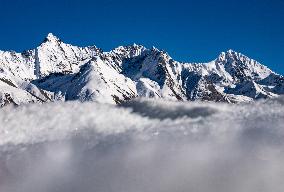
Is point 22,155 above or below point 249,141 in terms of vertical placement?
below

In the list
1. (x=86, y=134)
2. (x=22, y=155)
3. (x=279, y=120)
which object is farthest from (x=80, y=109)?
(x=279, y=120)

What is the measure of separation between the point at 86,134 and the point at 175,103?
4518 mm

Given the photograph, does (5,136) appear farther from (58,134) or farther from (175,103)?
(175,103)

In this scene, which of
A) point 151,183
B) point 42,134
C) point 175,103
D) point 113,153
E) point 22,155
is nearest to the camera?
point 175,103

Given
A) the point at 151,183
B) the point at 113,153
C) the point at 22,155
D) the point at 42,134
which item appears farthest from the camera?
the point at 151,183

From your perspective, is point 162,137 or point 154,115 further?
point 162,137

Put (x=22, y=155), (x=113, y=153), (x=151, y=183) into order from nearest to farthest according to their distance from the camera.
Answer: (x=22, y=155) < (x=113, y=153) < (x=151, y=183)

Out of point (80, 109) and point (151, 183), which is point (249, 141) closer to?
point (151, 183)

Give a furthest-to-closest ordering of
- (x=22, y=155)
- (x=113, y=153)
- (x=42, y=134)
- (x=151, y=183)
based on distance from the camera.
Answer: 1. (x=151, y=183)
2. (x=113, y=153)
3. (x=22, y=155)
4. (x=42, y=134)

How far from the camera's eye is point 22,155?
25.4 meters

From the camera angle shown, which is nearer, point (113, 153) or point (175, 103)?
point (175, 103)

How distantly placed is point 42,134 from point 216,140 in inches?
367

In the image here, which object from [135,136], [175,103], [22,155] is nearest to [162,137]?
[135,136]

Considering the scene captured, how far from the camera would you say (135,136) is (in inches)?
942
